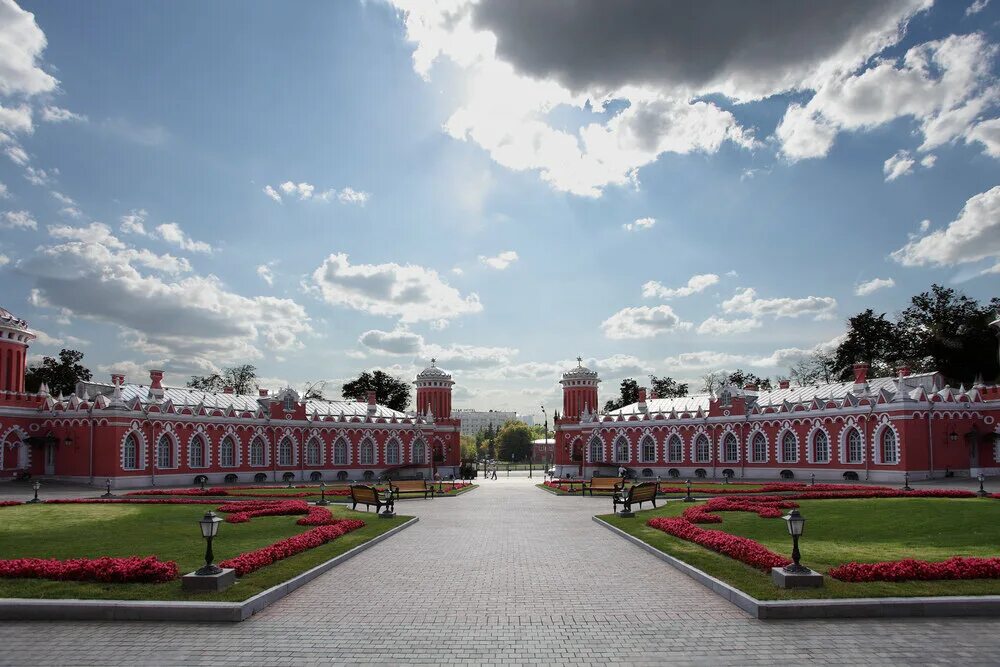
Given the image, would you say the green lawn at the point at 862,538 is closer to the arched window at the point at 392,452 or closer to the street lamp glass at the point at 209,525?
the street lamp glass at the point at 209,525

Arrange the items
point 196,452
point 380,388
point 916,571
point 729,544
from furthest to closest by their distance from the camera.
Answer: point 380,388, point 196,452, point 729,544, point 916,571

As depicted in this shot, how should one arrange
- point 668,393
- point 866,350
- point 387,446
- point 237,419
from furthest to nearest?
1. point 668,393
2. point 866,350
3. point 387,446
4. point 237,419

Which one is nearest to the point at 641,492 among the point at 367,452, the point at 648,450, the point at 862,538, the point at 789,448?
the point at 862,538

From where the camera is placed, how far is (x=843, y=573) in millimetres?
12133

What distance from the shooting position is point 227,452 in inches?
2045

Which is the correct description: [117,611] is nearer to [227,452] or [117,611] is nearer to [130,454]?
[130,454]

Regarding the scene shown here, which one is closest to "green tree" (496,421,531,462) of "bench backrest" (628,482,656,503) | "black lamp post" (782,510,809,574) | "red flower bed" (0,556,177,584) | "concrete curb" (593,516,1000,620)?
"bench backrest" (628,482,656,503)

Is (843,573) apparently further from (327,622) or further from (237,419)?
(237,419)

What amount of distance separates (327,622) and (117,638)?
288 centimetres

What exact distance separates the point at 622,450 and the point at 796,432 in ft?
56.1

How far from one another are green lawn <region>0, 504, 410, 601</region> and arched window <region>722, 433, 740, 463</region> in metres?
37.8

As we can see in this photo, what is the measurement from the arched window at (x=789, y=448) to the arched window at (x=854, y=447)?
4.72 meters

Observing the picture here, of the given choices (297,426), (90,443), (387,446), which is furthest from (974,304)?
(90,443)

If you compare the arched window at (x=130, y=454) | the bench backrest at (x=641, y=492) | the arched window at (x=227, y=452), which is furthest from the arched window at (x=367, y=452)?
the bench backrest at (x=641, y=492)
